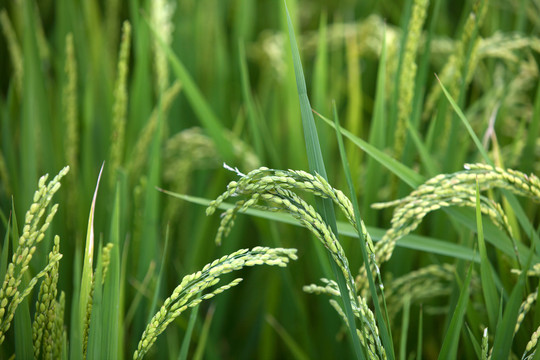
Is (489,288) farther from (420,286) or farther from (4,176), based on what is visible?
(4,176)

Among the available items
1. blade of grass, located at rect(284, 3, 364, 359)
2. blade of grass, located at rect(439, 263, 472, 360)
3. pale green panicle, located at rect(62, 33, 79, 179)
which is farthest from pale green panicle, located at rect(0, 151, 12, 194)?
blade of grass, located at rect(439, 263, 472, 360)

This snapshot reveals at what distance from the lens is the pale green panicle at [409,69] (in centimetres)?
109

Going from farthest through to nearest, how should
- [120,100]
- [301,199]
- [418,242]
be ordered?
[120,100] → [418,242] → [301,199]

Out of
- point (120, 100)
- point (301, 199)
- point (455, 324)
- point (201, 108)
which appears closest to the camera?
point (301, 199)

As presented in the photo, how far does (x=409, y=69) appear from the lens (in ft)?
3.72

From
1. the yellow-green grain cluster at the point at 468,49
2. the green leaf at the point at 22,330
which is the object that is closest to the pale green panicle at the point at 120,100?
the green leaf at the point at 22,330

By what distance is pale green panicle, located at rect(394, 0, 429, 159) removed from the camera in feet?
3.59

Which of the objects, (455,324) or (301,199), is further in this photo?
(455,324)

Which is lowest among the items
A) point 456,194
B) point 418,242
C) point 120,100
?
point 418,242

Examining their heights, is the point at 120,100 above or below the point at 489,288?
above

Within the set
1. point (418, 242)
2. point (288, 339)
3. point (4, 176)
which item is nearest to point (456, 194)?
point (418, 242)

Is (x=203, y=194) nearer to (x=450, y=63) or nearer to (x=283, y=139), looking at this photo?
(x=283, y=139)

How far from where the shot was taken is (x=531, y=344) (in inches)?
31.1

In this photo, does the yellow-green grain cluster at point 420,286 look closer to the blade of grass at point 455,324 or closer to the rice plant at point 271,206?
the rice plant at point 271,206
